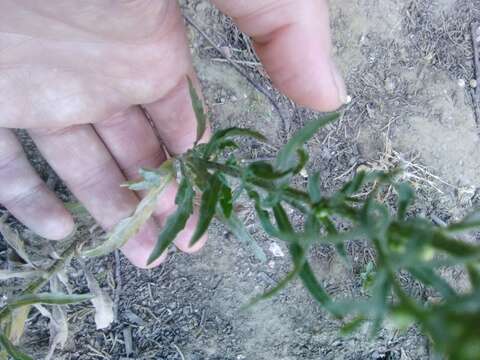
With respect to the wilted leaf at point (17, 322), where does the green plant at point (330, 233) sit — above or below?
above

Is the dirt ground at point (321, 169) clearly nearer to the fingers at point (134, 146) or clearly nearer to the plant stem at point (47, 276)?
the plant stem at point (47, 276)

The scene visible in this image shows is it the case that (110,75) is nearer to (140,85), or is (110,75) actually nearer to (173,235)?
(140,85)

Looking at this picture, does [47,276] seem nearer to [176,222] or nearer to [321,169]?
[176,222]

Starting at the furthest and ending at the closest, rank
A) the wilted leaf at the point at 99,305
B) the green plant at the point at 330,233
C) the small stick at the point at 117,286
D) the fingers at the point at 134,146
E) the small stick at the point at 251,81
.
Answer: the small stick at the point at 251,81 → the small stick at the point at 117,286 → the fingers at the point at 134,146 → the wilted leaf at the point at 99,305 → the green plant at the point at 330,233

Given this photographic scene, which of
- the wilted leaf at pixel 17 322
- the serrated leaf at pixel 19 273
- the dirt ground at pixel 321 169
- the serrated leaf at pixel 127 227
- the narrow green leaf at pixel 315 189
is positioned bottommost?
the dirt ground at pixel 321 169

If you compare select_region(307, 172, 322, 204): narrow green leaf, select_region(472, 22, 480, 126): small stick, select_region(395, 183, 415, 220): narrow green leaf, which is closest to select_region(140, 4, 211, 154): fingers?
select_region(307, 172, 322, 204): narrow green leaf

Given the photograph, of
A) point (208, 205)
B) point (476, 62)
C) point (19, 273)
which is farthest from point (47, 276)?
point (476, 62)

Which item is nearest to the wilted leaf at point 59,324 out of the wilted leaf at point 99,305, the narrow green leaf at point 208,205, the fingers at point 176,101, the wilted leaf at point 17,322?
the wilted leaf at point 99,305
